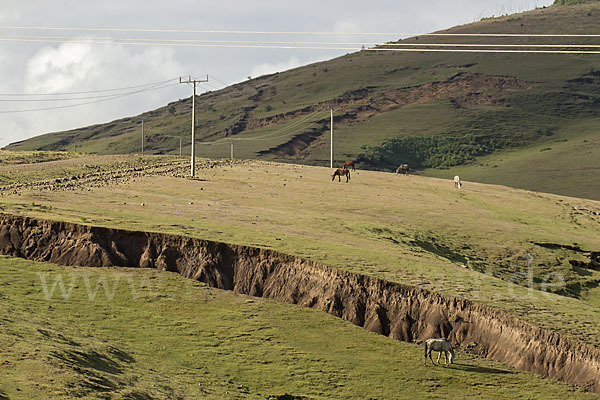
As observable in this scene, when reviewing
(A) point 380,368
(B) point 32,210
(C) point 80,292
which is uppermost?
(B) point 32,210

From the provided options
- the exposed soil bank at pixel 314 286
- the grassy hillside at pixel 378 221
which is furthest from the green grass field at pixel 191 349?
the grassy hillside at pixel 378 221

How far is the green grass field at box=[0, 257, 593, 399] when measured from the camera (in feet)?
66.8

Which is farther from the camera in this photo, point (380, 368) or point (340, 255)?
point (340, 255)

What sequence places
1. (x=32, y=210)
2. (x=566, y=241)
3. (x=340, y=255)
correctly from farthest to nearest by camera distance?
(x=566, y=241) → (x=32, y=210) → (x=340, y=255)

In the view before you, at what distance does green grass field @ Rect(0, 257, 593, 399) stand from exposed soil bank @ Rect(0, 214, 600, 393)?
2.42 feet

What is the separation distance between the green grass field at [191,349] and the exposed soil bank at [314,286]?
739 mm

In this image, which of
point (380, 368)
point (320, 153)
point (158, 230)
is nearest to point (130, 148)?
point (320, 153)

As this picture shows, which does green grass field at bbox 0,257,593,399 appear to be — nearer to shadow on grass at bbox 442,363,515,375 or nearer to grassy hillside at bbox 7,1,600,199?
shadow on grass at bbox 442,363,515,375

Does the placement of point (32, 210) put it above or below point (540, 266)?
above

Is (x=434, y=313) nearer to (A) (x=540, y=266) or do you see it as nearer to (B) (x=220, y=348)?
(B) (x=220, y=348)

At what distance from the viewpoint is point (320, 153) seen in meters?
150

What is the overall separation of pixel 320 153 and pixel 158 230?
115 metres

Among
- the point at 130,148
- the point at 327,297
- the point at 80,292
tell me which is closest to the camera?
the point at 80,292

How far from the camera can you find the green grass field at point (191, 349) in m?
20.4
